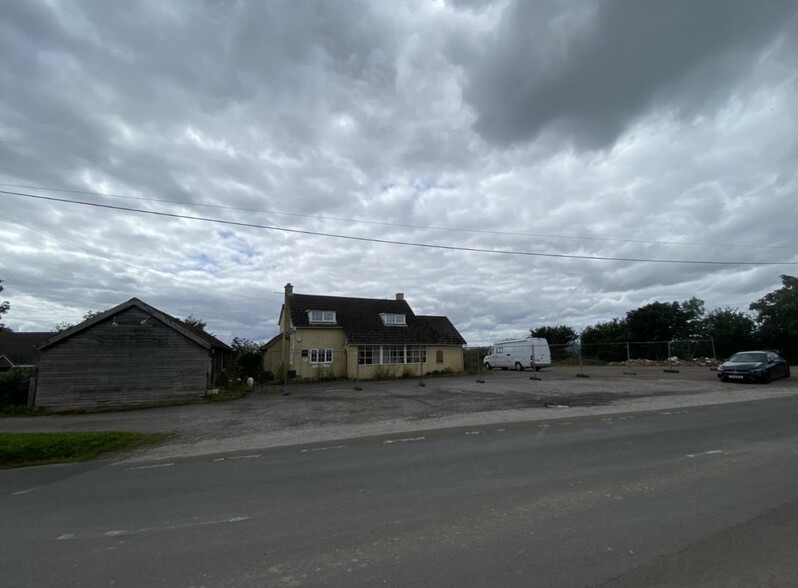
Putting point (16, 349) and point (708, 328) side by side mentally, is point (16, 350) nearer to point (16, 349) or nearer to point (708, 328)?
point (16, 349)

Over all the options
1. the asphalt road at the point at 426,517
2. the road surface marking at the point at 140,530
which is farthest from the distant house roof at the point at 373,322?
the road surface marking at the point at 140,530

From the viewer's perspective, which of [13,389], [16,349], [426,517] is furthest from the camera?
[16,349]

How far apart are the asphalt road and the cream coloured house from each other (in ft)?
77.7

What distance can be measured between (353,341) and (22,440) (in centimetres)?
2392

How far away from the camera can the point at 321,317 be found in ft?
117

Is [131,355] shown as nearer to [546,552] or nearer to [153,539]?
[153,539]

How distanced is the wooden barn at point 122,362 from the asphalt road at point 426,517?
14211 mm

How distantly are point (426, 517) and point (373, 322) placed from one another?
32.4 m

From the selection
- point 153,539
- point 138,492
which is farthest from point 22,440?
point 153,539

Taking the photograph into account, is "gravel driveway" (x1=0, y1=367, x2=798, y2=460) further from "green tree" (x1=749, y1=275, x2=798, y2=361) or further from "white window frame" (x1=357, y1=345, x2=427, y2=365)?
"green tree" (x1=749, y1=275, x2=798, y2=361)

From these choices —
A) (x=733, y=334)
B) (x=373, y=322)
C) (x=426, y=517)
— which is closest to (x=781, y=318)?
(x=733, y=334)

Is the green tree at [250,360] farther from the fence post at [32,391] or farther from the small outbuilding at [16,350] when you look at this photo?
the small outbuilding at [16,350]

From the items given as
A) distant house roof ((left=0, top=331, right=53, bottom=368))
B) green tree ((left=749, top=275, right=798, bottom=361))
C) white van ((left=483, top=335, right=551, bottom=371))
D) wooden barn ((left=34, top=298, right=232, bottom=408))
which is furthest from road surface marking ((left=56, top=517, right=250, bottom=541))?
distant house roof ((left=0, top=331, right=53, bottom=368))

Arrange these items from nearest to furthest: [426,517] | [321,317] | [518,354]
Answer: [426,517], [321,317], [518,354]
